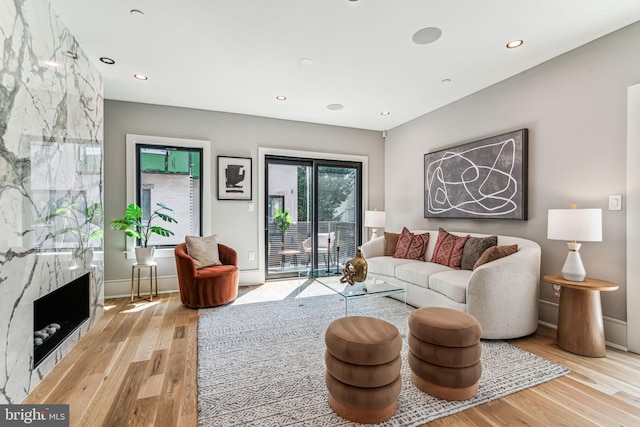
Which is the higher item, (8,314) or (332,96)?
(332,96)

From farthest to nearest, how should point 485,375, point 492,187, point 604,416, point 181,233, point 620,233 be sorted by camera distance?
point 181,233, point 492,187, point 620,233, point 485,375, point 604,416

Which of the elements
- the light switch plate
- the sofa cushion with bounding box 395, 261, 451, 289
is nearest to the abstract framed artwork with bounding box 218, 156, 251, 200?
the sofa cushion with bounding box 395, 261, 451, 289

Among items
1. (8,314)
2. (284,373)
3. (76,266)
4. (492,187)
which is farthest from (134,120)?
(492,187)

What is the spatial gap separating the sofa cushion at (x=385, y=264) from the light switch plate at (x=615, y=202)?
2004mm

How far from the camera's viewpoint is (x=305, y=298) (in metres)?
3.91

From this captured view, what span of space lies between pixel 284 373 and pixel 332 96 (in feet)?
10.6

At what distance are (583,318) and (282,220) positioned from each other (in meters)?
3.83

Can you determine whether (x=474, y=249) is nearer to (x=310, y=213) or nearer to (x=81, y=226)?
(x=310, y=213)

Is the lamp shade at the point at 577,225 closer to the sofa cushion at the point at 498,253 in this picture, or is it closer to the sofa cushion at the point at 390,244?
the sofa cushion at the point at 498,253

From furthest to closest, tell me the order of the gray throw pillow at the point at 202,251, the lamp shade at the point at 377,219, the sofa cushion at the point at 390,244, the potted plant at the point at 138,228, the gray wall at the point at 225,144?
the lamp shade at the point at 377,219 < the sofa cushion at the point at 390,244 < the gray wall at the point at 225,144 < the gray throw pillow at the point at 202,251 < the potted plant at the point at 138,228

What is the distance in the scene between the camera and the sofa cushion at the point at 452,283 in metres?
2.76

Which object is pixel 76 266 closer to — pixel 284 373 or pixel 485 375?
pixel 284 373

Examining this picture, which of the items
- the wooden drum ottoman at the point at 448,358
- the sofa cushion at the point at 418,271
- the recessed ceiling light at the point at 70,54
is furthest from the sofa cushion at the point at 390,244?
the recessed ceiling light at the point at 70,54

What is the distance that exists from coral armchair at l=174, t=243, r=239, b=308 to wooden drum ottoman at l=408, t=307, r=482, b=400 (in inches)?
96.7
